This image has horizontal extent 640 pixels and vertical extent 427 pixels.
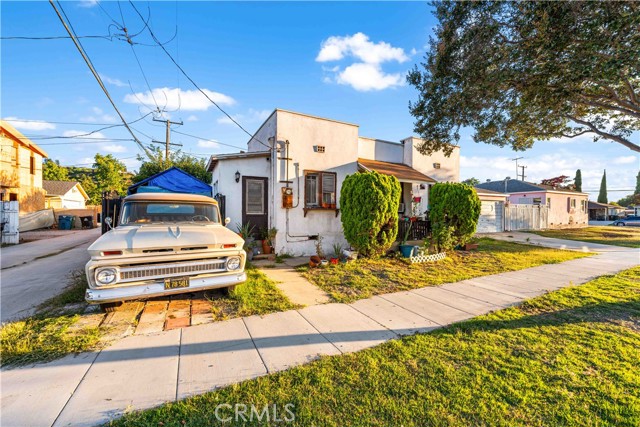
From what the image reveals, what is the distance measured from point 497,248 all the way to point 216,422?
12473 millimetres

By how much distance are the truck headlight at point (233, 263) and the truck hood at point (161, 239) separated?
230 millimetres

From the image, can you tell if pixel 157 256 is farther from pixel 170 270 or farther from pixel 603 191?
pixel 603 191

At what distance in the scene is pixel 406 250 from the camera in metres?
8.55

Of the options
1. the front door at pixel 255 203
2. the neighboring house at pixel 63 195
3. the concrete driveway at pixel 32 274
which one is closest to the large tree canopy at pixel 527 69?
the front door at pixel 255 203

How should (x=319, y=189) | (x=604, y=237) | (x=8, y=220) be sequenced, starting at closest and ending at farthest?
(x=319, y=189), (x=8, y=220), (x=604, y=237)

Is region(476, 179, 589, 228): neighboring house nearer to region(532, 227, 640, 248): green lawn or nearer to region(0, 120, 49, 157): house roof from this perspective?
region(532, 227, 640, 248): green lawn

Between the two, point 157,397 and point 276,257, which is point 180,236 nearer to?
point 157,397

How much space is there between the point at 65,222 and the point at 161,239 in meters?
22.0

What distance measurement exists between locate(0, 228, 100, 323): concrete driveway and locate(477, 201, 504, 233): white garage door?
2018 centimetres

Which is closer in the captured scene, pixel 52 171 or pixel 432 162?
pixel 432 162

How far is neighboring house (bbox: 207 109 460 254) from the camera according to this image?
8.62m

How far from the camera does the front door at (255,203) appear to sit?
873 centimetres

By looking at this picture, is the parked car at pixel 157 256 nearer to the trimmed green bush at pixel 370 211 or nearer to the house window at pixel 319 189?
the trimmed green bush at pixel 370 211

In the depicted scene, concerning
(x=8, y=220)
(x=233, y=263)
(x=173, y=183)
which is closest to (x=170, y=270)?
(x=233, y=263)
